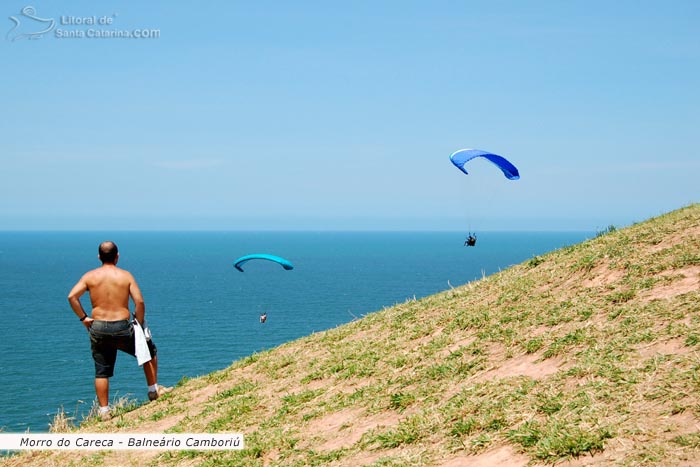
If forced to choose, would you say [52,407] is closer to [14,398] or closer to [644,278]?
[14,398]

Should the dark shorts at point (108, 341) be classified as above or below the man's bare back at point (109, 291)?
below

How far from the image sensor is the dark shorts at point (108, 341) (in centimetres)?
1161

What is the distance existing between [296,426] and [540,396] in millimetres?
3638

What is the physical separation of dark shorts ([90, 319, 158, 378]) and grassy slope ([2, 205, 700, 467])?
112cm

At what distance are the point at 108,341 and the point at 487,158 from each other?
Answer: 11829 mm

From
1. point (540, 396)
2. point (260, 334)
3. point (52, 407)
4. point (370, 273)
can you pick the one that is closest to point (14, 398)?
point (52, 407)

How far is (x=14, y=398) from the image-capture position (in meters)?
56.1

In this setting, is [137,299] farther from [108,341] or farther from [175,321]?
[175,321]
